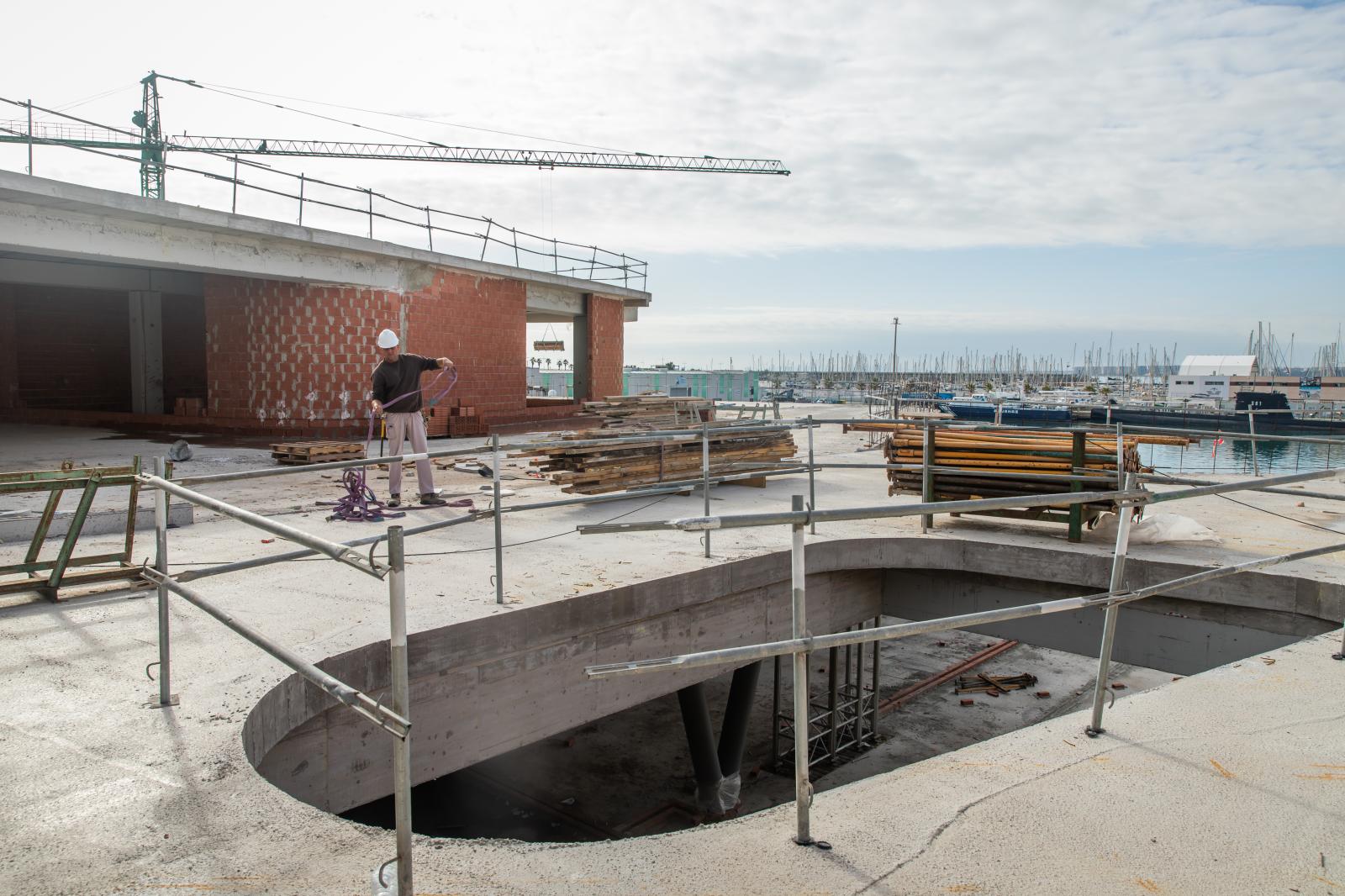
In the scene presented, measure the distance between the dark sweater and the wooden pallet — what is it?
413 centimetres

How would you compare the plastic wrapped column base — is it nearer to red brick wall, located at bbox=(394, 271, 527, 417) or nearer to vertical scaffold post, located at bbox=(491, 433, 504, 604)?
vertical scaffold post, located at bbox=(491, 433, 504, 604)

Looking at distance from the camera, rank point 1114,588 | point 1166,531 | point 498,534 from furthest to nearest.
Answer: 1. point 1166,531
2. point 498,534
3. point 1114,588

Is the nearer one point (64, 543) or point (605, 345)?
point (64, 543)

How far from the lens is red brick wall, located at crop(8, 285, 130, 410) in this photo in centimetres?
2283

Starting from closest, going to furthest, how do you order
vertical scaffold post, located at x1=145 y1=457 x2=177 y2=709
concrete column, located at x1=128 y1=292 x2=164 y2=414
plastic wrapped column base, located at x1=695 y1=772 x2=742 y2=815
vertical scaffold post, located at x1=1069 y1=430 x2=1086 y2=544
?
vertical scaffold post, located at x1=145 y1=457 x2=177 y2=709, vertical scaffold post, located at x1=1069 y1=430 x2=1086 y2=544, plastic wrapped column base, located at x1=695 y1=772 x2=742 y2=815, concrete column, located at x1=128 y1=292 x2=164 y2=414

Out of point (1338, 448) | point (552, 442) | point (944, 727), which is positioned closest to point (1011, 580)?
point (552, 442)

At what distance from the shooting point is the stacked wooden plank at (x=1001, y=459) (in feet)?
29.5

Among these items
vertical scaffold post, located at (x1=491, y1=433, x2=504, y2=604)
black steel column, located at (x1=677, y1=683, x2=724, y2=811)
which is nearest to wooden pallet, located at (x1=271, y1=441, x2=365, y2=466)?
black steel column, located at (x1=677, y1=683, x2=724, y2=811)

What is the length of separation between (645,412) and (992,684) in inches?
323

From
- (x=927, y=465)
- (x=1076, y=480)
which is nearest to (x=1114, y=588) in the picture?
(x=1076, y=480)

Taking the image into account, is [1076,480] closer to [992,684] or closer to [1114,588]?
[1114,588]

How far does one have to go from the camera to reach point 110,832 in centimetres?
313

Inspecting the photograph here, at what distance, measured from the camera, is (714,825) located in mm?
3436

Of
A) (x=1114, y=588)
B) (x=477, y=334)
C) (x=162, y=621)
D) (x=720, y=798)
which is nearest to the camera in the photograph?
(x=1114, y=588)
